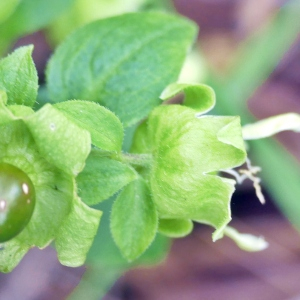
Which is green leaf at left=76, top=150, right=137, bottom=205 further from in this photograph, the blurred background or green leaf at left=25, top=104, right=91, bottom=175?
the blurred background

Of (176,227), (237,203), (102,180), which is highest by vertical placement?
(102,180)

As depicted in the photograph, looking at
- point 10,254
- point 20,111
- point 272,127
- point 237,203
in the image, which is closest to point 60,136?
point 20,111

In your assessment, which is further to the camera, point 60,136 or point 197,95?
point 197,95

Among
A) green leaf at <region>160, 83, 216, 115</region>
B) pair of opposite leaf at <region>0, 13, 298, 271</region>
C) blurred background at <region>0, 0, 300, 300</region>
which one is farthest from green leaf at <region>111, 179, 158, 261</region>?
blurred background at <region>0, 0, 300, 300</region>

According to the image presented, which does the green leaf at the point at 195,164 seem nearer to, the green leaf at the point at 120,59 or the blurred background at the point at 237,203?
the green leaf at the point at 120,59

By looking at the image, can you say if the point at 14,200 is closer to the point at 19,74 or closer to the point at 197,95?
the point at 19,74

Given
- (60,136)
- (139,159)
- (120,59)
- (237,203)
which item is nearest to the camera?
(60,136)

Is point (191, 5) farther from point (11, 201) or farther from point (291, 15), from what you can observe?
point (11, 201)
